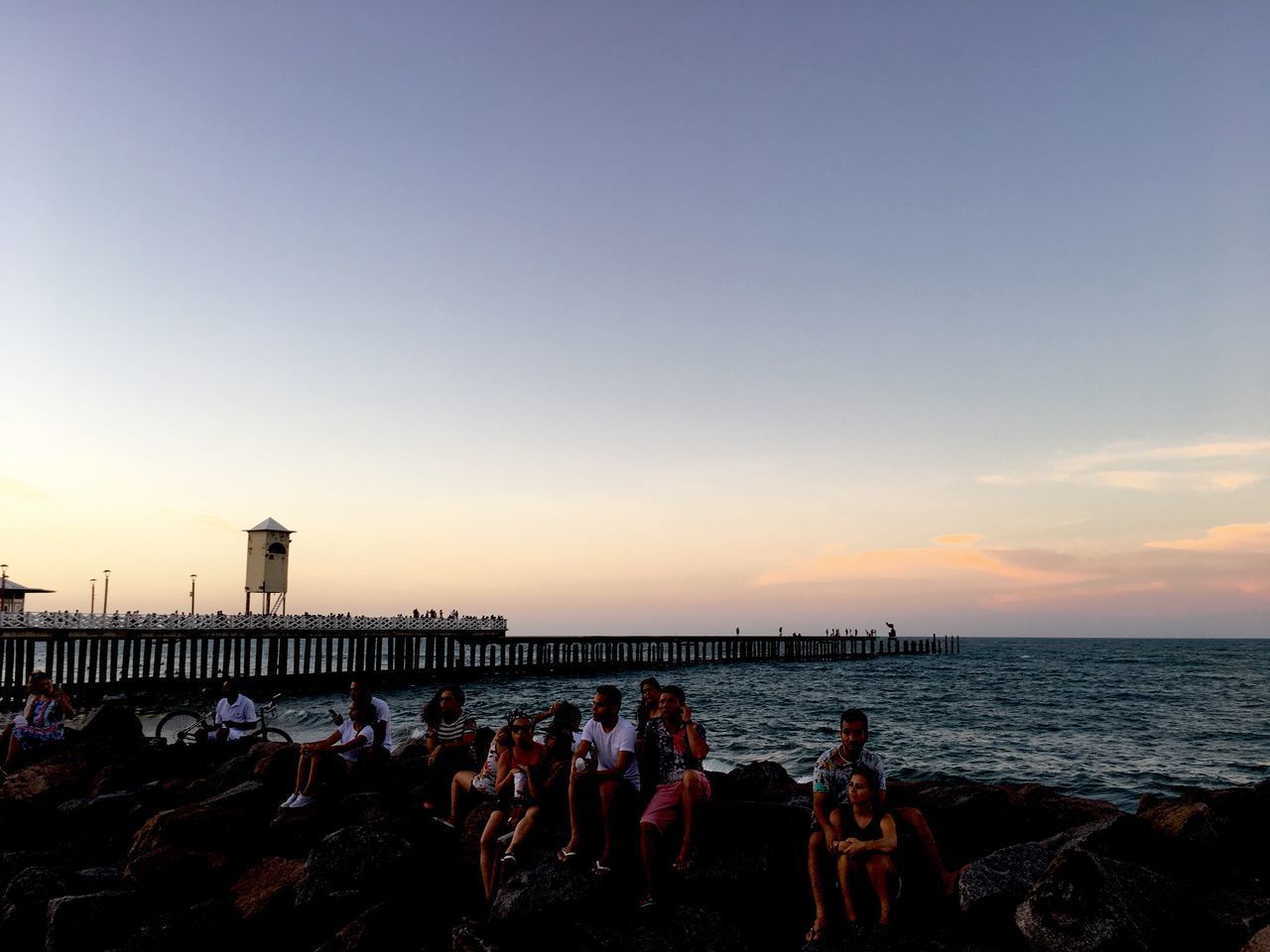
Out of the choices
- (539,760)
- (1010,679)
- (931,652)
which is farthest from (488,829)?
(931,652)

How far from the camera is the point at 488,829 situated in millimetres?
8070

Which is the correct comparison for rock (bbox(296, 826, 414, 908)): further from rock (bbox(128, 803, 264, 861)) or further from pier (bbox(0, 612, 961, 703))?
pier (bbox(0, 612, 961, 703))

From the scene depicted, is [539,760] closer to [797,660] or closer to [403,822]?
[403,822]

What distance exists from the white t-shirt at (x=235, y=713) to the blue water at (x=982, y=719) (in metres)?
7.03

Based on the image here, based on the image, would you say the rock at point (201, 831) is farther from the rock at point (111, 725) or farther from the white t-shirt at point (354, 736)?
the rock at point (111, 725)

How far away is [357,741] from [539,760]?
131 inches

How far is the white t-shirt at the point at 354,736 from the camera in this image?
11.0 m

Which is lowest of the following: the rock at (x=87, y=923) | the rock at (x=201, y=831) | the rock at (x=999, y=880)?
the rock at (x=87, y=923)

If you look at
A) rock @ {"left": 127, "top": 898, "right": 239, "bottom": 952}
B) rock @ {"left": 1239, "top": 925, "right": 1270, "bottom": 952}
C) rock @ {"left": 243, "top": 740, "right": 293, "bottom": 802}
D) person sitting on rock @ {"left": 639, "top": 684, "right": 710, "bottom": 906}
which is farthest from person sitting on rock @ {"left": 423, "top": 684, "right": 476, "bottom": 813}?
rock @ {"left": 1239, "top": 925, "right": 1270, "bottom": 952}

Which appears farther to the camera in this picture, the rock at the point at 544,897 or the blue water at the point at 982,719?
the blue water at the point at 982,719

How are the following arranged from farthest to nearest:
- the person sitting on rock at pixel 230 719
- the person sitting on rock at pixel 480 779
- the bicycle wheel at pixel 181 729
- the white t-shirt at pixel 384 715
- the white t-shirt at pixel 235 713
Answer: the bicycle wheel at pixel 181 729
the white t-shirt at pixel 235 713
the person sitting on rock at pixel 230 719
the white t-shirt at pixel 384 715
the person sitting on rock at pixel 480 779

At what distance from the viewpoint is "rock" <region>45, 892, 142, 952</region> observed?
8250 mm

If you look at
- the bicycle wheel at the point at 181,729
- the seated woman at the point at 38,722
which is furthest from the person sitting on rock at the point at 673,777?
the seated woman at the point at 38,722

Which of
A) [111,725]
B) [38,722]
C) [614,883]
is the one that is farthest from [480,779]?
[111,725]
